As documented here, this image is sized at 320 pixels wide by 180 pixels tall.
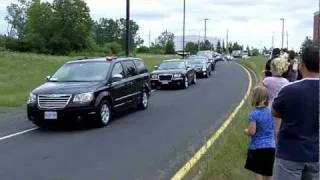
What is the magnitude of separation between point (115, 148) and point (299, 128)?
665cm

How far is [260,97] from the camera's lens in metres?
6.31

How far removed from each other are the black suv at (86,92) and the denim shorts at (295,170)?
9.20 meters

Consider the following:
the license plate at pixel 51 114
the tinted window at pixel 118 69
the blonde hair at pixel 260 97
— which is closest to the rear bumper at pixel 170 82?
the tinted window at pixel 118 69

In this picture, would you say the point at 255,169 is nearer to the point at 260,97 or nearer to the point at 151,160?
the point at 260,97

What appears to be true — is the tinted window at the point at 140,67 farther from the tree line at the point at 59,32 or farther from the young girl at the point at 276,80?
the tree line at the point at 59,32

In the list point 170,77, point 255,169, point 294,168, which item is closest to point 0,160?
point 255,169

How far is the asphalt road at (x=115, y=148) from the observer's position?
29.6 feet

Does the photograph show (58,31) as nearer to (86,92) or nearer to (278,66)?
(86,92)

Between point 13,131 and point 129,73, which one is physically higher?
point 129,73

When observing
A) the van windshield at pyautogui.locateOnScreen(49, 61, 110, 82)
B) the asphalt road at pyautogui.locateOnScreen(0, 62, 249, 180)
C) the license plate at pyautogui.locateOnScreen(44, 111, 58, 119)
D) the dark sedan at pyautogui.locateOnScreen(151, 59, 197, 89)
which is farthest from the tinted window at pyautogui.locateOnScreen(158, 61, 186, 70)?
the license plate at pyautogui.locateOnScreen(44, 111, 58, 119)

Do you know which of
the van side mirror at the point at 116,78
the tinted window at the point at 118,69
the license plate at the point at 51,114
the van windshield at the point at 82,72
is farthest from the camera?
the tinted window at the point at 118,69

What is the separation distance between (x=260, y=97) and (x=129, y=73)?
10722 mm

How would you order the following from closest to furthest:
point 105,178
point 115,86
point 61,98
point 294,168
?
point 294,168
point 105,178
point 61,98
point 115,86

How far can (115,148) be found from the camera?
11188 mm
